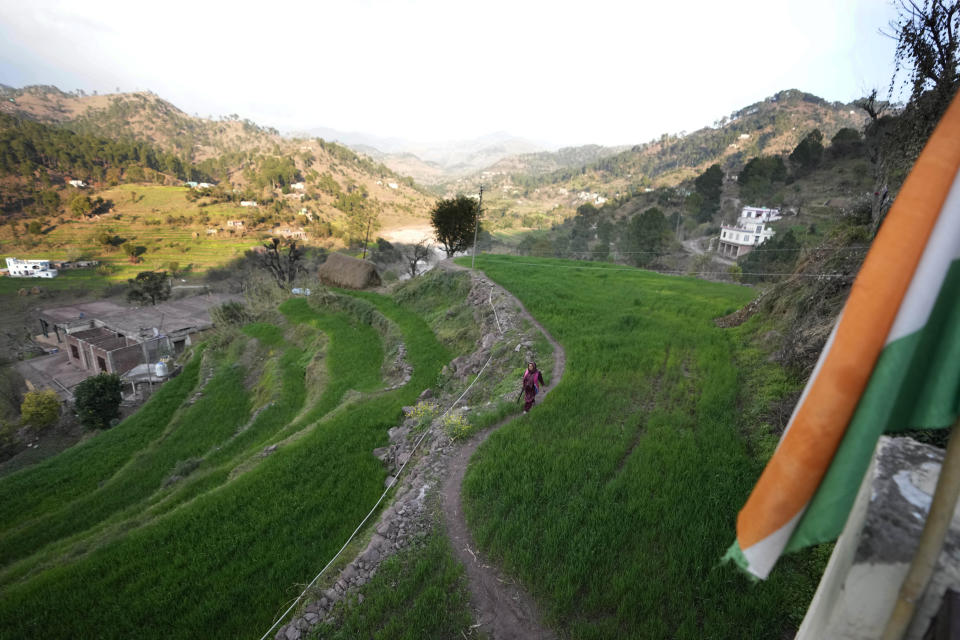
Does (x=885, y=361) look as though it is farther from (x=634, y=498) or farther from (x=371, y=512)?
(x=371, y=512)

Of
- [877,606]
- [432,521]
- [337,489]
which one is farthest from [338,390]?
[877,606]

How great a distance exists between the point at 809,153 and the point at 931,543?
7268cm

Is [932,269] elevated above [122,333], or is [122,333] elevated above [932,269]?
[932,269]

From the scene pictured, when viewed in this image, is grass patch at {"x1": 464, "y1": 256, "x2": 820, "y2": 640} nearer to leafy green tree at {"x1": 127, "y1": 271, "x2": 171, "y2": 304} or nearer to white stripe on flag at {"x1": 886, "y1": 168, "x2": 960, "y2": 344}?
white stripe on flag at {"x1": 886, "y1": 168, "x2": 960, "y2": 344}

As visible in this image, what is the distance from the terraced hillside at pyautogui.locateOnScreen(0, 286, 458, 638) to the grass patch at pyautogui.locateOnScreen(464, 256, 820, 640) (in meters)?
3.70

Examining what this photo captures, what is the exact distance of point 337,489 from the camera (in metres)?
8.52

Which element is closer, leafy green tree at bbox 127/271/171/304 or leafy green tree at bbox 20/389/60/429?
leafy green tree at bbox 20/389/60/429

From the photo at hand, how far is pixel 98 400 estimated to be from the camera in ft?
79.4

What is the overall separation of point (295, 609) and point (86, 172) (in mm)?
146651

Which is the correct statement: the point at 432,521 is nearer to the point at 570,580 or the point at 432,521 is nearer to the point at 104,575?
the point at 570,580

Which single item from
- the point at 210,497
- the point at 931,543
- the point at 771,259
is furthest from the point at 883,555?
the point at 771,259

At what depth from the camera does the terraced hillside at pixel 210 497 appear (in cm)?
625

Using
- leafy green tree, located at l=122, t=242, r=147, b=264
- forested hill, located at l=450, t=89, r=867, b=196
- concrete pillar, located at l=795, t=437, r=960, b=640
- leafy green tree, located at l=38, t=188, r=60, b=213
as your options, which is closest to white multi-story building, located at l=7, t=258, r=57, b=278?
leafy green tree, located at l=122, t=242, r=147, b=264

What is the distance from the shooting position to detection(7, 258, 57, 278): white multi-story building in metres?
64.6
